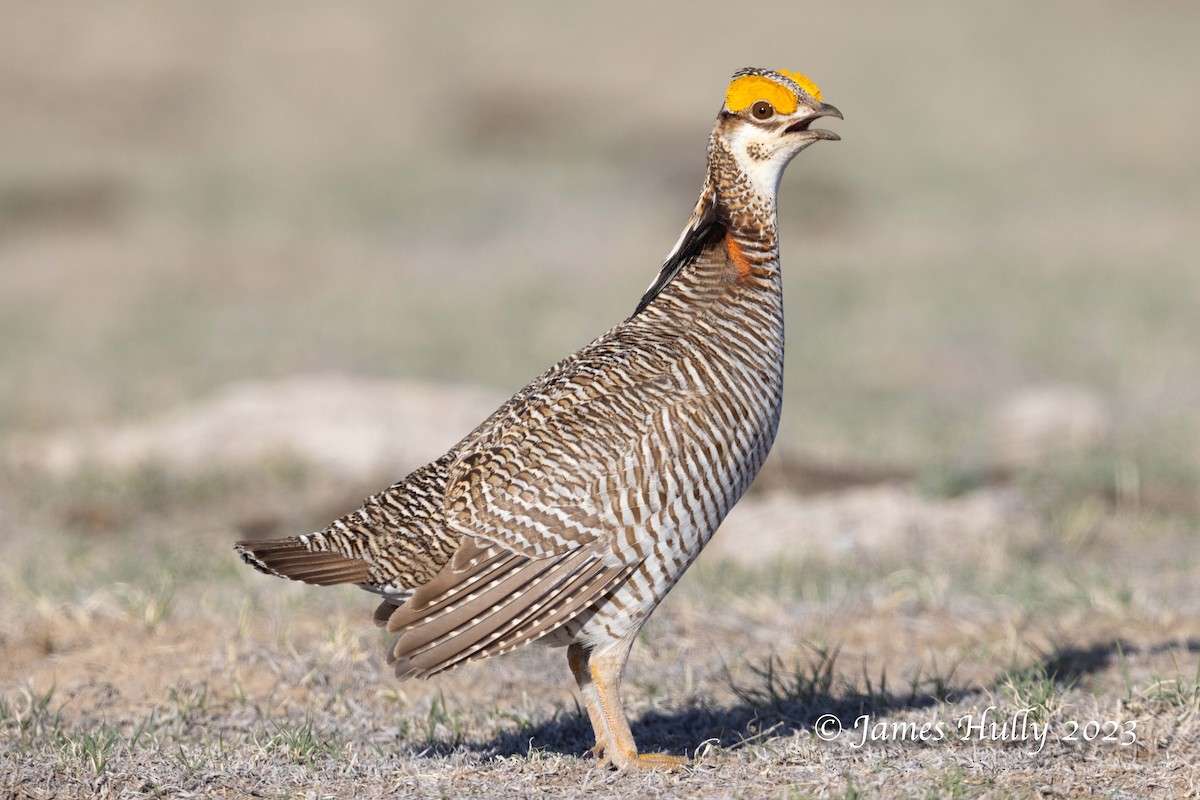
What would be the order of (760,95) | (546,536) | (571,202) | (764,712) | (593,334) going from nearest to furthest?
1. (546,536)
2. (760,95)
3. (764,712)
4. (593,334)
5. (571,202)

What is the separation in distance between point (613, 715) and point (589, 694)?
0.15 m

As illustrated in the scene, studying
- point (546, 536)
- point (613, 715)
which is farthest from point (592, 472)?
point (613, 715)

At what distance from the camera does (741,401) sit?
3.99 meters

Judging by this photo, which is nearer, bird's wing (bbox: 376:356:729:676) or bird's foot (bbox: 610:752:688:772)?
bird's wing (bbox: 376:356:729:676)

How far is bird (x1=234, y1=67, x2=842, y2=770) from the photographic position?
3.78 metres

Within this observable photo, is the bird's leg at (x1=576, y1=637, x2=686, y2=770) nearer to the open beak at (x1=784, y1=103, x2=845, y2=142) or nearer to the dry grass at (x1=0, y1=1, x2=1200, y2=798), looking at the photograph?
the dry grass at (x1=0, y1=1, x2=1200, y2=798)

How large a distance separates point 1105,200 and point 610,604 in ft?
50.8

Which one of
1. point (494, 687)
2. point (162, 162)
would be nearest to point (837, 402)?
point (494, 687)

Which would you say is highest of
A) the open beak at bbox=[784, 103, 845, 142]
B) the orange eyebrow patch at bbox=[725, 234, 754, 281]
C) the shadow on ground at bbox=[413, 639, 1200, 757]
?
the open beak at bbox=[784, 103, 845, 142]

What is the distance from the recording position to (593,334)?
12.4 meters

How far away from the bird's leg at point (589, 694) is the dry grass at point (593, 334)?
16cm

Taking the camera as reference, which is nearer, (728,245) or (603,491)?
(603,491)

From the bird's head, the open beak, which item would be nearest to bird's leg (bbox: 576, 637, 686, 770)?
the bird's head

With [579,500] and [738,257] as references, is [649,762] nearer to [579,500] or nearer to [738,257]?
[579,500]
